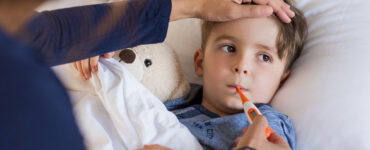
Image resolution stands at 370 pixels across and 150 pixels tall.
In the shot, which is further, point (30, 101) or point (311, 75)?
point (311, 75)

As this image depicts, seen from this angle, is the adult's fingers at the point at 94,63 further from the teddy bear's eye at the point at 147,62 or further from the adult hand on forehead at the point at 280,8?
the adult hand on forehead at the point at 280,8

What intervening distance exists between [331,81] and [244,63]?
0.76 feet

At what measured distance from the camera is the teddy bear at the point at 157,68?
3.66 ft

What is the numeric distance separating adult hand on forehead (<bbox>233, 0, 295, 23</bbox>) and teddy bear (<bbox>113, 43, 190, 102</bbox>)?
0.29 m

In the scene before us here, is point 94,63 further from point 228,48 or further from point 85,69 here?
point 228,48

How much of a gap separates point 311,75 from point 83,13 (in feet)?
2.07

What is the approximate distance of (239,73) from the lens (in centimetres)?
108

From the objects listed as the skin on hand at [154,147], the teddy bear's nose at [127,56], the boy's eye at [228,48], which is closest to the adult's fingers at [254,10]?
the boy's eye at [228,48]

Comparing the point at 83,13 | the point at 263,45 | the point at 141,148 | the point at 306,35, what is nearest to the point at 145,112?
the point at 141,148

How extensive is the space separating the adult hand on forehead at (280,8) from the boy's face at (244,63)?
1.1 inches

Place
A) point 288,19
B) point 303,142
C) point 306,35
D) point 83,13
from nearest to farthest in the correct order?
point 83,13 < point 303,142 < point 288,19 < point 306,35

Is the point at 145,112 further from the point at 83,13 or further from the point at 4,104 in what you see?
the point at 4,104

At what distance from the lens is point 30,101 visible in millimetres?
275

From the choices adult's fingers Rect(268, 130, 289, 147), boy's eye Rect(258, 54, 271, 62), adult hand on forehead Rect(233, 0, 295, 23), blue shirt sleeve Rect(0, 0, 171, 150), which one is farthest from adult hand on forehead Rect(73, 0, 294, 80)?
A: blue shirt sleeve Rect(0, 0, 171, 150)
